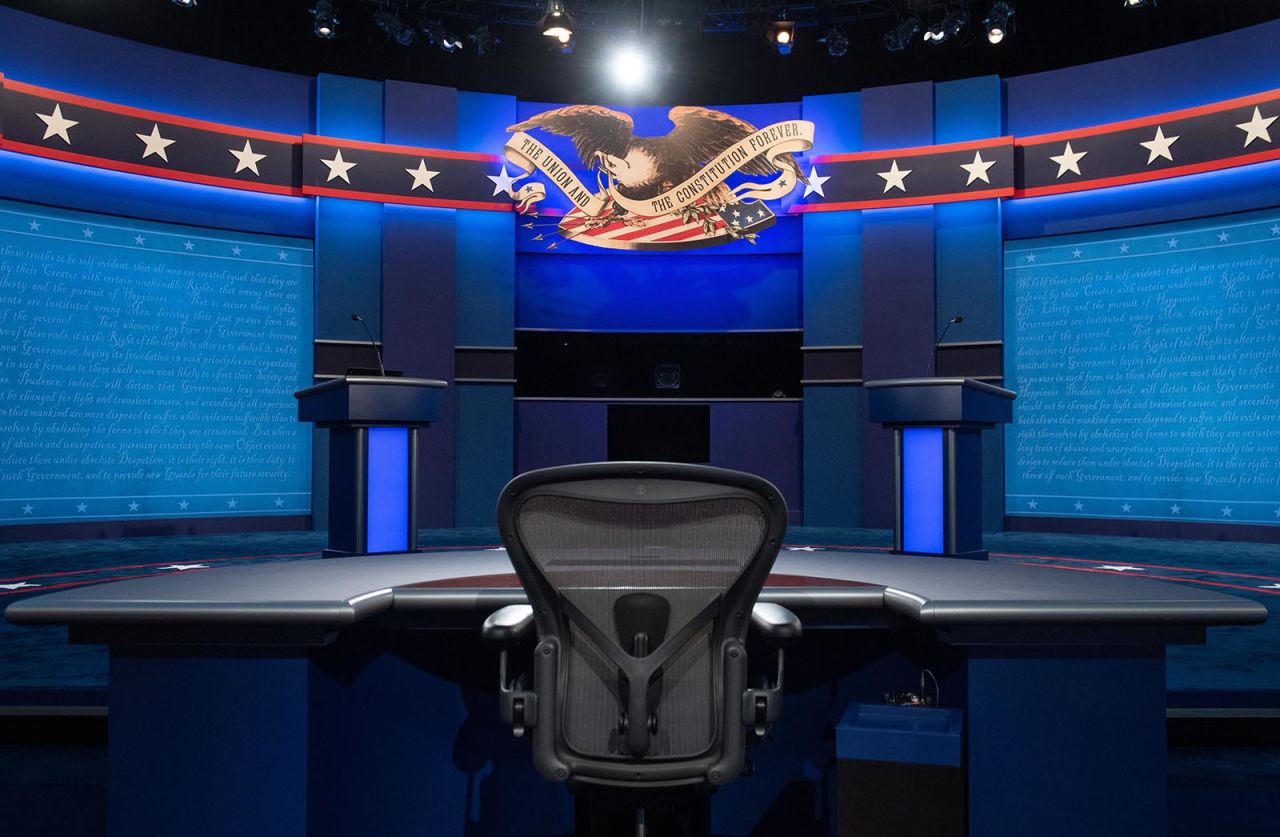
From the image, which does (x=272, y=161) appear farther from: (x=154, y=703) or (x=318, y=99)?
(x=154, y=703)

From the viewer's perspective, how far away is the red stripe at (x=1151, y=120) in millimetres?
6371

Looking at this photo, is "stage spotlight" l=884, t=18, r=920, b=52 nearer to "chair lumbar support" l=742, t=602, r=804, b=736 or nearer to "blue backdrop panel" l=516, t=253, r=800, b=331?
"blue backdrop panel" l=516, t=253, r=800, b=331

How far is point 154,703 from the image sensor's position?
1.69m

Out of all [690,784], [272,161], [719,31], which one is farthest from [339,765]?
[719,31]

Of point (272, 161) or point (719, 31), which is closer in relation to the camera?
point (272, 161)

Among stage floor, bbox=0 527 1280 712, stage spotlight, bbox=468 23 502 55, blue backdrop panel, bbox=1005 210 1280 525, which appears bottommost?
stage floor, bbox=0 527 1280 712

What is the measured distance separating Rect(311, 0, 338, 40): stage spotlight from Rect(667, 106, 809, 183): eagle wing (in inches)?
114

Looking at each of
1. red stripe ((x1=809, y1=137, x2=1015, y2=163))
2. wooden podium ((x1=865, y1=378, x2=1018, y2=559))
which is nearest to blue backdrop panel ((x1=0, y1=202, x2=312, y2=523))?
red stripe ((x1=809, y1=137, x2=1015, y2=163))

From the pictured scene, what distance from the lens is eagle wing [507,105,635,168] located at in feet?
24.4

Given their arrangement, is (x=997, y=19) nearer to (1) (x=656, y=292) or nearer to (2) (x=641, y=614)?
(1) (x=656, y=292)

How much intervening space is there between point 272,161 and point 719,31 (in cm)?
424

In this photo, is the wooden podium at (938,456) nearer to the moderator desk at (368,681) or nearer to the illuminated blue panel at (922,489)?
the illuminated blue panel at (922,489)

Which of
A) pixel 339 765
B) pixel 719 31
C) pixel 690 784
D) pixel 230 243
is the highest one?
pixel 719 31

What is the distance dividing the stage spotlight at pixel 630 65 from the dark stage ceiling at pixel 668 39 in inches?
3.2
